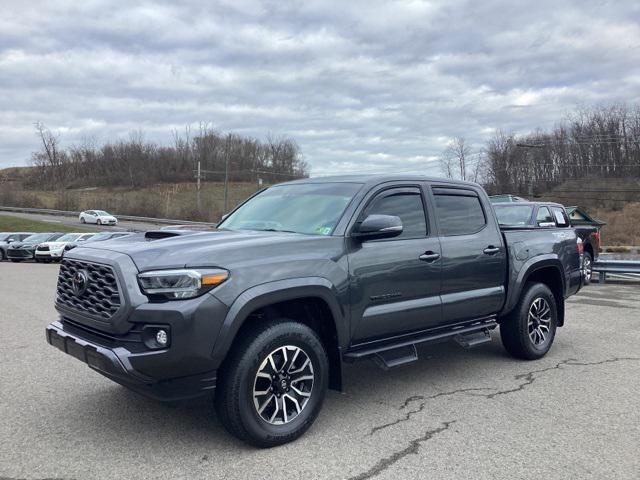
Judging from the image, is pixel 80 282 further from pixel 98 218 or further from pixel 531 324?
pixel 98 218

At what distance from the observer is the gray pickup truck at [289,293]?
3.46m

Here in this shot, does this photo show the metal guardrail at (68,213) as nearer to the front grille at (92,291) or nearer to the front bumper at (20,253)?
the front bumper at (20,253)

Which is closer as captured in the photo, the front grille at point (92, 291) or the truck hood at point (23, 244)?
the front grille at point (92, 291)

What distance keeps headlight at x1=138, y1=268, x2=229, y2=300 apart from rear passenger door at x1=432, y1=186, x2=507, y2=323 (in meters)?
2.40

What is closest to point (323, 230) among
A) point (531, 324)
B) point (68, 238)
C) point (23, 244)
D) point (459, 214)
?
point (459, 214)

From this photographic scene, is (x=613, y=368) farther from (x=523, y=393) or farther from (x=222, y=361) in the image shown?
(x=222, y=361)

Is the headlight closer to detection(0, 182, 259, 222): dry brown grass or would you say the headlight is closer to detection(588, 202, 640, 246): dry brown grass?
detection(588, 202, 640, 246): dry brown grass

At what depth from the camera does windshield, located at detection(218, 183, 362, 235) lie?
15.0ft

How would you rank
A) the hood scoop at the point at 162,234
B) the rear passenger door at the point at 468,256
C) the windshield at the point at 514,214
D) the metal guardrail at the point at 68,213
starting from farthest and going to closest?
the metal guardrail at the point at 68,213 < the windshield at the point at 514,214 < the rear passenger door at the point at 468,256 < the hood scoop at the point at 162,234

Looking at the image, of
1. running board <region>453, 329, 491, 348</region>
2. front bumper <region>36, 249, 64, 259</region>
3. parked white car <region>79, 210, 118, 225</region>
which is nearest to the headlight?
running board <region>453, 329, 491, 348</region>

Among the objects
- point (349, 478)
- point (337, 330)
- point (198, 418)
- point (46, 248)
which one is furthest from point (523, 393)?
point (46, 248)

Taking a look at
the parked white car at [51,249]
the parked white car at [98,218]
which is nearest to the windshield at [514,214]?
the parked white car at [51,249]

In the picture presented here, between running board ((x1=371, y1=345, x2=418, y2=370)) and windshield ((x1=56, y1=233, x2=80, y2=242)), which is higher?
windshield ((x1=56, y1=233, x2=80, y2=242))

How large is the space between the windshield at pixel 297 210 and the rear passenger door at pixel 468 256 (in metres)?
1.08
